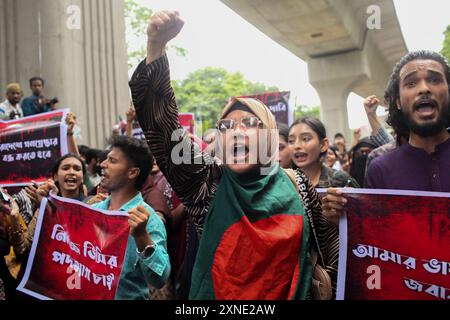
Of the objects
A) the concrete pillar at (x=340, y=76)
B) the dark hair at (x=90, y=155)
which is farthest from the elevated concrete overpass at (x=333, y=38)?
the dark hair at (x=90, y=155)

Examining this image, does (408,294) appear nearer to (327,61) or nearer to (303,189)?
(303,189)

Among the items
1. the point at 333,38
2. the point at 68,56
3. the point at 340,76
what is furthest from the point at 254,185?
the point at 340,76

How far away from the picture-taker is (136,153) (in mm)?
2596

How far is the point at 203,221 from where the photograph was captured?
5.46ft

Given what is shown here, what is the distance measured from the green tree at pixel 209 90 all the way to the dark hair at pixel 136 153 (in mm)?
36662

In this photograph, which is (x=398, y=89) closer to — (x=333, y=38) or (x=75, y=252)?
(x=75, y=252)

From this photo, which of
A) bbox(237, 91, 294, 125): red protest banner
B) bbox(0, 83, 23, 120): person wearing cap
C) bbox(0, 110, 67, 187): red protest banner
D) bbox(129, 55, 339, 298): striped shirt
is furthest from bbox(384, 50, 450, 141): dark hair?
bbox(0, 83, 23, 120): person wearing cap

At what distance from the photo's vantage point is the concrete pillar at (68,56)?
6996 millimetres

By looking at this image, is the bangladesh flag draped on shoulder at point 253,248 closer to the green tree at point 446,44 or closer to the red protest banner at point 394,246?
the red protest banner at point 394,246

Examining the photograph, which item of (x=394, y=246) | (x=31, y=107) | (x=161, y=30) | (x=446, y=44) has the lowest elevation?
(x=394, y=246)

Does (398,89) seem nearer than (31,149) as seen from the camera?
Yes

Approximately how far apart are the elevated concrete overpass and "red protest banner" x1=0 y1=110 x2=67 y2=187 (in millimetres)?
8987

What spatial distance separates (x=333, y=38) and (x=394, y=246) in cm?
1453

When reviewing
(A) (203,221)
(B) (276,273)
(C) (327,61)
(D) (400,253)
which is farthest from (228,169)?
(C) (327,61)
